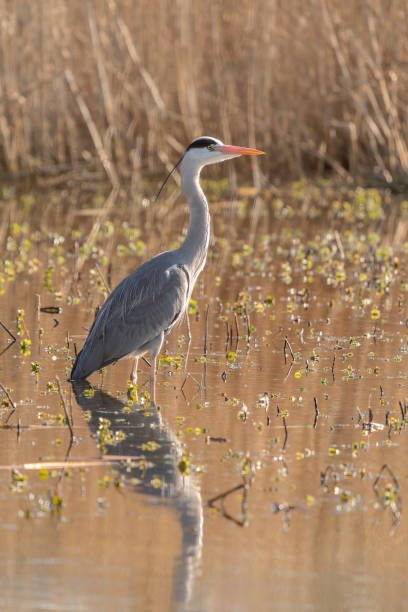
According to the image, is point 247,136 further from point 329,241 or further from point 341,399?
point 341,399

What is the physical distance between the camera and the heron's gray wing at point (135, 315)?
251 inches

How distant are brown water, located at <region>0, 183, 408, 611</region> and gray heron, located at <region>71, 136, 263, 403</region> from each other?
0.18 metres

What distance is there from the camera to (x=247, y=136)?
53.8ft

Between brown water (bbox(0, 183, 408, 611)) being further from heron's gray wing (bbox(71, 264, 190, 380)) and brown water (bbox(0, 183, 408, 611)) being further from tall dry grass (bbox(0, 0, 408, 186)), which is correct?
tall dry grass (bbox(0, 0, 408, 186))

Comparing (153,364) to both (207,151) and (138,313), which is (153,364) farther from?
(207,151)

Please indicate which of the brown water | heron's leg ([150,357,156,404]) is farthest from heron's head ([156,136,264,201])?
heron's leg ([150,357,156,404])

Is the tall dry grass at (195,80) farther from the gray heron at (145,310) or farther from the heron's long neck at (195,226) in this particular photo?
the gray heron at (145,310)

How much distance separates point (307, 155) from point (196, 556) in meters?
14.5

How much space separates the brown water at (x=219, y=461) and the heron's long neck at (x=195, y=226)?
25.1 inches

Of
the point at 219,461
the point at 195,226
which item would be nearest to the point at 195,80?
the point at 195,226

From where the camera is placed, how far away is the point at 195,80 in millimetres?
15883

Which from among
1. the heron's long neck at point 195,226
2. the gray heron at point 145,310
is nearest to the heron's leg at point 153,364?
the gray heron at point 145,310

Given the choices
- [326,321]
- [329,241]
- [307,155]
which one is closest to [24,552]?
[326,321]

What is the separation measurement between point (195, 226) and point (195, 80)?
9.45 metres
